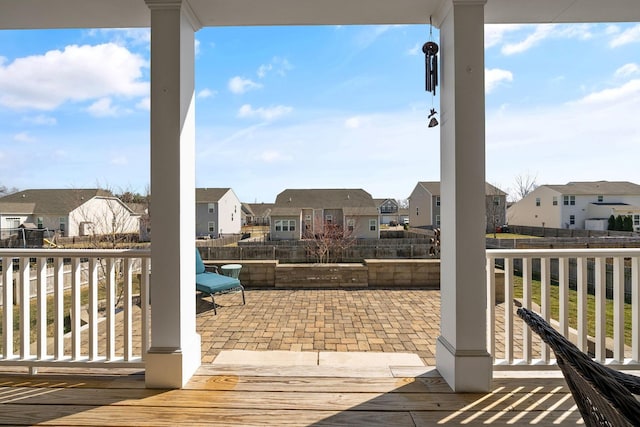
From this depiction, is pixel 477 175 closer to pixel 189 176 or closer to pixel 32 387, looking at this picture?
pixel 189 176

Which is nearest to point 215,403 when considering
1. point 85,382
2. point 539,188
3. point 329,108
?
point 85,382

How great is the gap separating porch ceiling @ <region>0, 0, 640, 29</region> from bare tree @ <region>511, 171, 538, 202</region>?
27.0 metres

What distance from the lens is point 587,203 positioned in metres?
20.9

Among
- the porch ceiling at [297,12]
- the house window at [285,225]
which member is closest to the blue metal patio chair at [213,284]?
the porch ceiling at [297,12]

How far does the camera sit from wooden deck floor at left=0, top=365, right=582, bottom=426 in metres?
1.61

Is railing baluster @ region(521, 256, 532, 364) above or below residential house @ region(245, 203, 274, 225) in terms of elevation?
below

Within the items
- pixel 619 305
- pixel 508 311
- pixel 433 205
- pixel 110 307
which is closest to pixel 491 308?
pixel 508 311

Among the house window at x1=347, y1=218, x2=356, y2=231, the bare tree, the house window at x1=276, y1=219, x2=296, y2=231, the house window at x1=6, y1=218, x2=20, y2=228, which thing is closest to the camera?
the house window at x1=6, y1=218, x2=20, y2=228

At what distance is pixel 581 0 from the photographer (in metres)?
1.93

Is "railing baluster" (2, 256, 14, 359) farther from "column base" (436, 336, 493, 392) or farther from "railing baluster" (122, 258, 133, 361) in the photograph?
"column base" (436, 336, 493, 392)

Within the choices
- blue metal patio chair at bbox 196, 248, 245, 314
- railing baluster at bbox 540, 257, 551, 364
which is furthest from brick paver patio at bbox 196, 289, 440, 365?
railing baluster at bbox 540, 257, 551, 364

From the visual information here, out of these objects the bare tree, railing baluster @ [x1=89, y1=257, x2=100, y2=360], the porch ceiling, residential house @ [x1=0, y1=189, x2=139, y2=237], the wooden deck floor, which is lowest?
the wooden deck floor

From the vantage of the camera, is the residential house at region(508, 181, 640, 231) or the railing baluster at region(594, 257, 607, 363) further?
the residential house at region(508, 181, 640, 231)

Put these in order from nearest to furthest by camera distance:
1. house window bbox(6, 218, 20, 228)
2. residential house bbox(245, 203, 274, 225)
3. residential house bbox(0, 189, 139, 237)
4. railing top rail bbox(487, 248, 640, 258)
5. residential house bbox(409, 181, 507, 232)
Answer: railing top rail bbox(487, 248, 640, 258), residential house bbox(0, 189, 139, 237), house window bbox(6, 218, 20, 228), residential house bbox(409, 181, 507, 232), residential house bbox(245, 203, 274, 225)
